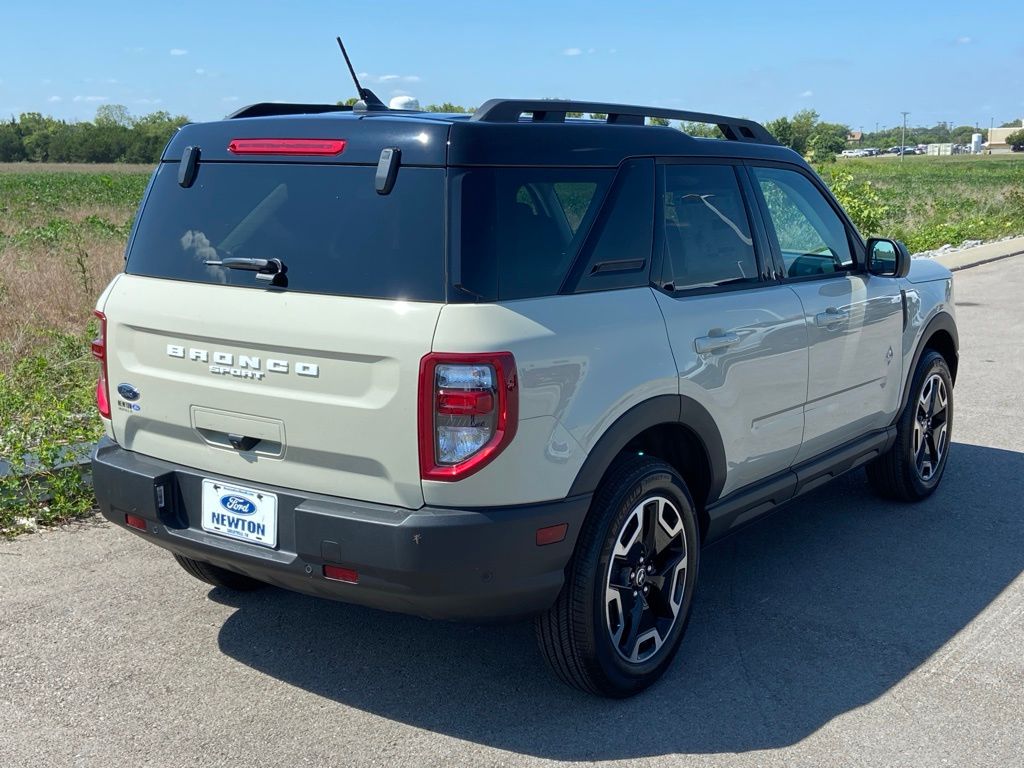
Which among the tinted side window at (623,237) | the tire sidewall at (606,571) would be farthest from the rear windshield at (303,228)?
the tire sidewall at (606,571)

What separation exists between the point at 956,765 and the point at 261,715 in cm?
220

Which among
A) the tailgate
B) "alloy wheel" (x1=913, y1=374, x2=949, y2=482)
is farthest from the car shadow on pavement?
the tailgate

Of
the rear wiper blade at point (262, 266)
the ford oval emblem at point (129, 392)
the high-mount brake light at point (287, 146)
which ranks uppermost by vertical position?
the high-mount brake light at point (287, 146)

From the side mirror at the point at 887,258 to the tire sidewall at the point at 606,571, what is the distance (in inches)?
76.1

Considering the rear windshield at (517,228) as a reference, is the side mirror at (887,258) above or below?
below

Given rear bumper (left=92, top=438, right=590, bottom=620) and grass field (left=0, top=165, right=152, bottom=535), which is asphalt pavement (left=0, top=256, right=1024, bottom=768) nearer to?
grass field (left=0, top=165, right=152, bottom=535)

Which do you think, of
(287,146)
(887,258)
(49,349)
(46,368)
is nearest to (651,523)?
(287,146)

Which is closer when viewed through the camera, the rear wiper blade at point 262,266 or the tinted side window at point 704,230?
the rear wiper blade at point 262,266

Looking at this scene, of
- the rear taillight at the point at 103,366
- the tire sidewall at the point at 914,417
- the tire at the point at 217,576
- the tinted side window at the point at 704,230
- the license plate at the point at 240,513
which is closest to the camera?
the license plate at the point at 240,513

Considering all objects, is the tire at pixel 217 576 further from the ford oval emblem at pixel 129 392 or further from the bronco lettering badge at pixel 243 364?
the bronco lettering badge at pixel 243 364

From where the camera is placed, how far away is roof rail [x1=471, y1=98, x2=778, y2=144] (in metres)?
3.54

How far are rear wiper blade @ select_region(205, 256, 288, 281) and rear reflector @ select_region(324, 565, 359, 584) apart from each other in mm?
915

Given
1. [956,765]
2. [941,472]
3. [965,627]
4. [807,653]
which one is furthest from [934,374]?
[956,765]

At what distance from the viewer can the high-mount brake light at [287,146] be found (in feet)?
11.3
